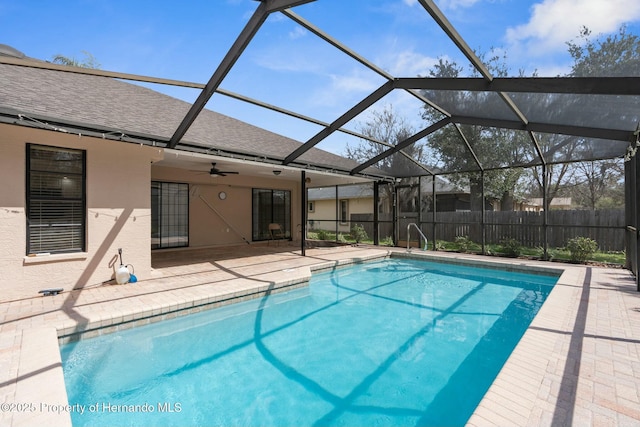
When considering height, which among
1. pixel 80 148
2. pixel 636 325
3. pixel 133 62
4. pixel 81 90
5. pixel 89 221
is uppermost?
pixel 133 62

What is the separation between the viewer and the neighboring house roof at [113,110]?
16.4ft

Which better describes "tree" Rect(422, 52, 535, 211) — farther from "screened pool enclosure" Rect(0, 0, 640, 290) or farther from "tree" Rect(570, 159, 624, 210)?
"tree" Rect(570, 159, 624, 210)

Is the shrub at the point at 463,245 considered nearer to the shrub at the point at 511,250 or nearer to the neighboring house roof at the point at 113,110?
the shrub at the point at 511,250

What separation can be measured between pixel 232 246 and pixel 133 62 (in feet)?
21.0

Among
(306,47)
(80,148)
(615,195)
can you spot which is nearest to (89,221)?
(80,148)

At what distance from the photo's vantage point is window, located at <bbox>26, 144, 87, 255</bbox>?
502cm

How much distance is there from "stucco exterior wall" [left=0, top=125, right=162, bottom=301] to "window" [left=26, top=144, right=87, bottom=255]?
4.9 inches

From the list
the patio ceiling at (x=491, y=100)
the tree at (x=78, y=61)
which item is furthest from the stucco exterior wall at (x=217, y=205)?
the tree at (x=78, y=61)

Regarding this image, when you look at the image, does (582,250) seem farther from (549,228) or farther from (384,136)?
(384,136)

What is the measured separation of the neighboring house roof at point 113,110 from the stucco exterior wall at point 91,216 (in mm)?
397

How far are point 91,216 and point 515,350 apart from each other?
676 centimetres

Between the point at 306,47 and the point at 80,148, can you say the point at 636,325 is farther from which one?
the point at 80,148


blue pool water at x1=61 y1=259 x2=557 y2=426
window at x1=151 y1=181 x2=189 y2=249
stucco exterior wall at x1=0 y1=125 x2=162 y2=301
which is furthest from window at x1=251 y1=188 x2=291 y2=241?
blue pool water at x1=61 y1=259 x2=557 y2=426

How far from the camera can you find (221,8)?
457 centimetres
